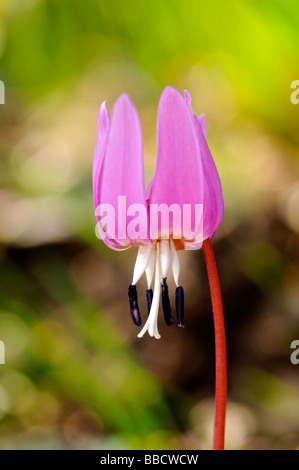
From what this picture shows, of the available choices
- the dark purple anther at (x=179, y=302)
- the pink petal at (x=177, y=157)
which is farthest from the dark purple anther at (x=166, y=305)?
the pink petal at (x=177, y=157)

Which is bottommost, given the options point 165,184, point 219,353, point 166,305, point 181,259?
point 219,353

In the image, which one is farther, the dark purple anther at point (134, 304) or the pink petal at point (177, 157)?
the dark purple anther at point (134, 304)

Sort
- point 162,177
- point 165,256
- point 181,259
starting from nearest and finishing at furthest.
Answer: point 162,177, point 165,256, point 181,259

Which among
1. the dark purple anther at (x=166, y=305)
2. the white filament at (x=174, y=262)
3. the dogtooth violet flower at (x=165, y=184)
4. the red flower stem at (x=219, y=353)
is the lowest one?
the red flower stem at (x=219, y=353)

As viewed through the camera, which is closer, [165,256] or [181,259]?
[165,256]

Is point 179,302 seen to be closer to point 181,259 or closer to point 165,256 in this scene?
point 165,256

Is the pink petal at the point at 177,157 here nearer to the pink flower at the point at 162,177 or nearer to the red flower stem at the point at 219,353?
the pink flower at the point at 162,177

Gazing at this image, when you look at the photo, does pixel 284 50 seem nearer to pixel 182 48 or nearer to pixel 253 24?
pixel 253 24

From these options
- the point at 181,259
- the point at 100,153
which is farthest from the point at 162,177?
the point at 181,259
